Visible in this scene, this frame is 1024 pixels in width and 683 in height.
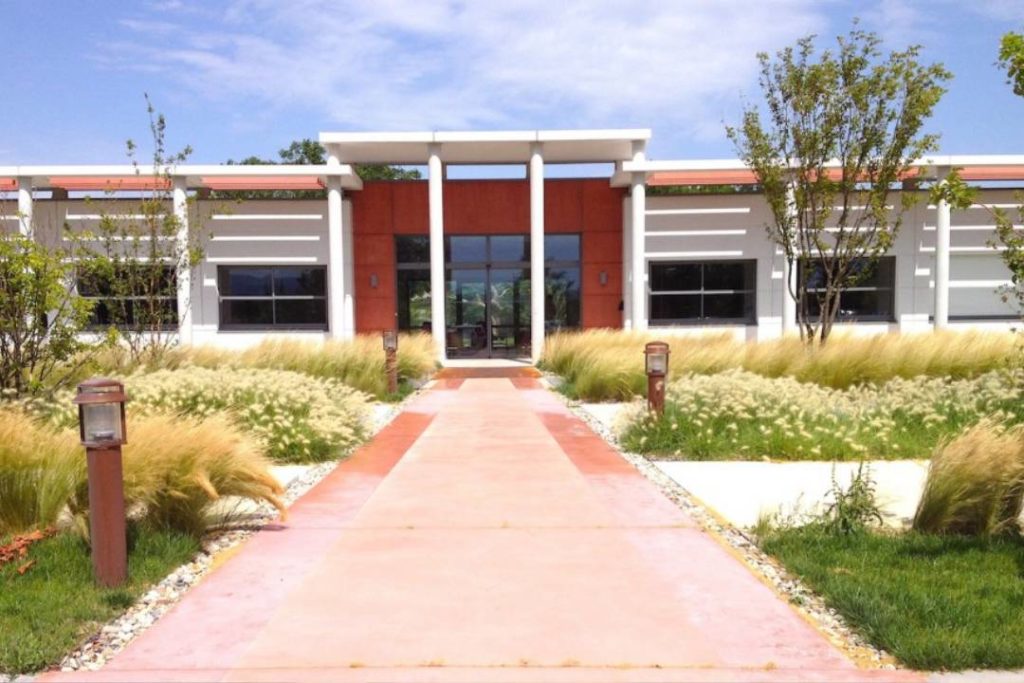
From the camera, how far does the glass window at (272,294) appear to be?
23328mm

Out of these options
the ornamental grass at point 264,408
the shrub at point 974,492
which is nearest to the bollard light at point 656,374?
the ornamental grass at point 264,408

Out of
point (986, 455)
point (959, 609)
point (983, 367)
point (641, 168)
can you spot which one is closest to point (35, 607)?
point (959, 609)

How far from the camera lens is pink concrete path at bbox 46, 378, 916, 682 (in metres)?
3.45

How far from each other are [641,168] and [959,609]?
59.6 ft

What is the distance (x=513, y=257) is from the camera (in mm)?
23594

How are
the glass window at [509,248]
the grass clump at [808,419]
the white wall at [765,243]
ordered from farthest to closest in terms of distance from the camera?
the glass window at [509,248] → the white wall at [765,243] → the grass clump at [808,419]

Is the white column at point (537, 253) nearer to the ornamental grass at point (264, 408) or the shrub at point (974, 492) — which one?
the ornamental grass at point (264, 408)

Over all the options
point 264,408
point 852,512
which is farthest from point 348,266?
point 852,512

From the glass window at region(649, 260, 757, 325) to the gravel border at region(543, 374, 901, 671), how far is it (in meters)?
16.0

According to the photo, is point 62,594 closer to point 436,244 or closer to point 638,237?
point 436,244

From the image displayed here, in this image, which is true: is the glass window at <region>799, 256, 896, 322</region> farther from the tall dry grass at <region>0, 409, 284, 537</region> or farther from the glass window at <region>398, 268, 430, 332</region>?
the tall dry grass at <region>0, 409, 284, 537</region>

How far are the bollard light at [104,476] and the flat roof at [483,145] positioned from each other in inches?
676

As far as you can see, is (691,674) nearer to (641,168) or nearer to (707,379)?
(707,379)

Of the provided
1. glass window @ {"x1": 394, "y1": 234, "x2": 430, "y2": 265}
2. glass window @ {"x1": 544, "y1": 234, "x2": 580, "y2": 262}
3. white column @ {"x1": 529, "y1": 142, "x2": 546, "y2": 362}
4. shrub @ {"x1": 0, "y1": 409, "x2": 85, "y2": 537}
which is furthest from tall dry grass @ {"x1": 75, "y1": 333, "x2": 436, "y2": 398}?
glass window @ {"x1": 544, "y1": 234, "x2": 580, "y2": 262}
